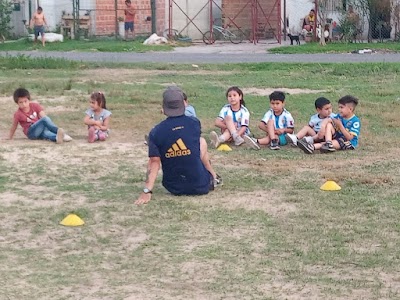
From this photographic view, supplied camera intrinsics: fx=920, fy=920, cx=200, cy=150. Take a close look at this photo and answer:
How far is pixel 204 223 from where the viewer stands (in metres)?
7.67

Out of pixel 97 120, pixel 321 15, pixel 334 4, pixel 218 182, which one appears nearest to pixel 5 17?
pixel 321 15

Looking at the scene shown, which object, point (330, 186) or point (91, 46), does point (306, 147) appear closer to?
point (330, 186)

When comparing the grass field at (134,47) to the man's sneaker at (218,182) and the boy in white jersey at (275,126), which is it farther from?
the man's sneaker at (218,182)

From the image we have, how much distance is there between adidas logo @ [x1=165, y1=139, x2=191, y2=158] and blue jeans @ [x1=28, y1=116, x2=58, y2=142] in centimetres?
385

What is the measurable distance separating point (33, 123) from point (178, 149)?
13.8 ft

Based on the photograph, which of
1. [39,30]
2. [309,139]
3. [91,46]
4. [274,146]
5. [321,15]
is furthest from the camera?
[39,30]

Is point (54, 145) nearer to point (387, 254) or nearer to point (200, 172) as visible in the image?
point (200, 172)

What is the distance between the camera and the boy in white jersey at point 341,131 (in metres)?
11.0

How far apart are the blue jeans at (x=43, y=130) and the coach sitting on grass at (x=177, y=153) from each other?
147 inches

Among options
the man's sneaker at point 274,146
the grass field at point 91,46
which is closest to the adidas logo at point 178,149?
the man's sneaker at point 274,146

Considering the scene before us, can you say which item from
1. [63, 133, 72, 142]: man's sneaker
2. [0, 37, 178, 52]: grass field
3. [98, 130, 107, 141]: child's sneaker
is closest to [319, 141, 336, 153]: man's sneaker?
[98, 130, 107, 141]: child's sneaker

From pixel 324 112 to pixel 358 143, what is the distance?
577 millimetres

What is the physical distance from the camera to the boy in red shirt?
12.1 metres

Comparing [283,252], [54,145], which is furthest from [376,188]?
[54,145]
